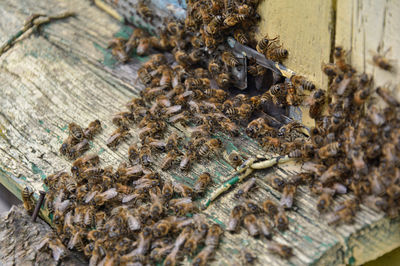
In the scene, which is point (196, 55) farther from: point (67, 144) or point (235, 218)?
point (235, 218)

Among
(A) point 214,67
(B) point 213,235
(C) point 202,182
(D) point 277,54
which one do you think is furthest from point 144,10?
(B) point 213,235

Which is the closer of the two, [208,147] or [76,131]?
[208,147]

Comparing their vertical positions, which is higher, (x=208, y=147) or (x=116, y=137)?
(x=208, y=147)

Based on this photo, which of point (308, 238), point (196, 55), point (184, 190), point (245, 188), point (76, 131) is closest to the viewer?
point (308, 238)

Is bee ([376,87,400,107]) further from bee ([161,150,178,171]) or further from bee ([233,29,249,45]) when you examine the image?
bee ([161,150,178,171])

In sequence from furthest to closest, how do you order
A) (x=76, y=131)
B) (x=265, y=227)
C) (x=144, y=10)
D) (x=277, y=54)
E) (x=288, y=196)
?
(x=144, y=10)
(x=76, y=131)
(x=277, y=54)
(x=288, y=196)
(x=265, y=227)

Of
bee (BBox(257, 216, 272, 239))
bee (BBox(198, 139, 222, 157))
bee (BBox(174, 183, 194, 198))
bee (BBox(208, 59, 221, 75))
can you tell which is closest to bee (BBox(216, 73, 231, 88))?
bee (BBox(208, 59, 221, 75))

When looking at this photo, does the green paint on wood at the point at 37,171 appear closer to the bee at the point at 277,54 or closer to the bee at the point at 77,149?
the bee at the point at 77,149
